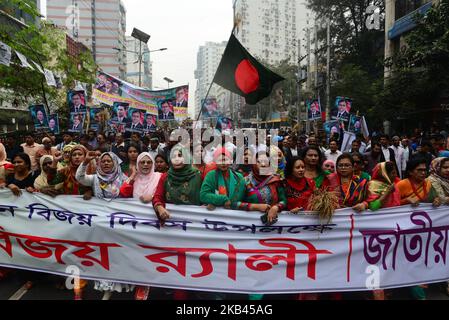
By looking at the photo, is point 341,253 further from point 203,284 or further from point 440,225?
point 203,284

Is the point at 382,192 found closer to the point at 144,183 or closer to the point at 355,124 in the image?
the point at 144,183

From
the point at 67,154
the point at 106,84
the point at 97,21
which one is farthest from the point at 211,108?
the point at 97,21

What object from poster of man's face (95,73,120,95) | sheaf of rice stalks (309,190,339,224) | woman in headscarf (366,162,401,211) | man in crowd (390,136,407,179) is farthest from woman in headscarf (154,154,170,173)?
poster of man's face (95,73,120,95)

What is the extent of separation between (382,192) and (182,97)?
1093 cm

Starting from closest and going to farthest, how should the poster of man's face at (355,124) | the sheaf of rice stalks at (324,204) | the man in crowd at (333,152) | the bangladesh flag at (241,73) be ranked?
1. the sheaf of rice stalks at (324,204)
2. the bangladesh flag at (241,73)
3. the man in crowd at (333,152)
4. the poster of man's face at (355,124)

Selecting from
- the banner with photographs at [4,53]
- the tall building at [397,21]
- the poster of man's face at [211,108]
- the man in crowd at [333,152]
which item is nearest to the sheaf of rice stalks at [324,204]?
the man in crowd at [333,152]

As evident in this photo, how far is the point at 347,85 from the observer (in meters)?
20.7

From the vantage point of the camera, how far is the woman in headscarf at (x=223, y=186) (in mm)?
3355

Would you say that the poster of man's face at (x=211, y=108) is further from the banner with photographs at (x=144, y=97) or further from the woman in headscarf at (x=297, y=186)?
the woman in headscarf at (x=297, y=186)

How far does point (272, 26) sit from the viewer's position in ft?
333

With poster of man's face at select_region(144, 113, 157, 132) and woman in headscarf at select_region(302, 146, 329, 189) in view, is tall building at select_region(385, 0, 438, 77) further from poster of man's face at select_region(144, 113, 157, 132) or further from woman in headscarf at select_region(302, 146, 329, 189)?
woman in headscarf at select_region(302, 146, 329, 189)

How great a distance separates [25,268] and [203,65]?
594 ft

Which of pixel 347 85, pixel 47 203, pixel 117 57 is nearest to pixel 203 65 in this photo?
pixel 117 57

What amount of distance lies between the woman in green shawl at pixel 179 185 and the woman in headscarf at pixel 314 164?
1.09 metres
